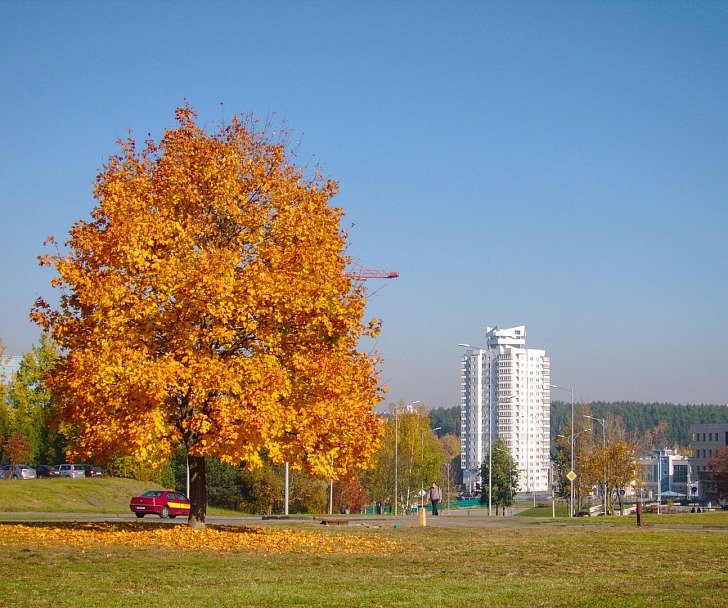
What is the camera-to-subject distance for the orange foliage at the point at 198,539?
22.5 metres

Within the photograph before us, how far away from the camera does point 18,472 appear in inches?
2923

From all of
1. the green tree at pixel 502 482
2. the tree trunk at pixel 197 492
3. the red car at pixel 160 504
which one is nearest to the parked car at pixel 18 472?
the red car at pixel 160 504

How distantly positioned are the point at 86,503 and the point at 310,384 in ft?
→ 123

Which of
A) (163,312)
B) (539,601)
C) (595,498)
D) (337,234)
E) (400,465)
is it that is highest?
(337,234)

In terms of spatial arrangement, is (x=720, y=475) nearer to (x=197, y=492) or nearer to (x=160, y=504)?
(x=160, y=504)

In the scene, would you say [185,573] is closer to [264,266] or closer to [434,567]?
[434,567]

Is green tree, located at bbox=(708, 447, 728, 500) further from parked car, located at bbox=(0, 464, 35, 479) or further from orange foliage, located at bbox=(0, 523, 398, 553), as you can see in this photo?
orange foliage, located at bbox=(0, 523, 398, 553)

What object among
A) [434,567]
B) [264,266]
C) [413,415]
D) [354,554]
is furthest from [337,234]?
[413,415]

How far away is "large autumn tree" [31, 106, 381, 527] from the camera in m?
24.0

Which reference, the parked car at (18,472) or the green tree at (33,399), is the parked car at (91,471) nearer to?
the green tree at (33,399)

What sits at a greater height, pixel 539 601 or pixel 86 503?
pixel 539 601

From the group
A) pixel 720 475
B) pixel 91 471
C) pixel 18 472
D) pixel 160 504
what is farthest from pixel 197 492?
pixel 720 475

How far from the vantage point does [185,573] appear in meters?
16.9

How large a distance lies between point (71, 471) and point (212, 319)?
199 feet
